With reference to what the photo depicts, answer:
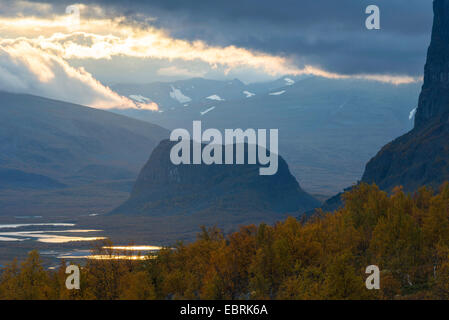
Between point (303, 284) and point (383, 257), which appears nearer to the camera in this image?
point (303, 284)

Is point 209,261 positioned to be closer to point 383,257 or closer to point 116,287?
point 116,287

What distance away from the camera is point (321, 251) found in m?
102

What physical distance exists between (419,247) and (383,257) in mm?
5809

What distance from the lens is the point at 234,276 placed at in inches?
3917

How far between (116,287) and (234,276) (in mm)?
15383
